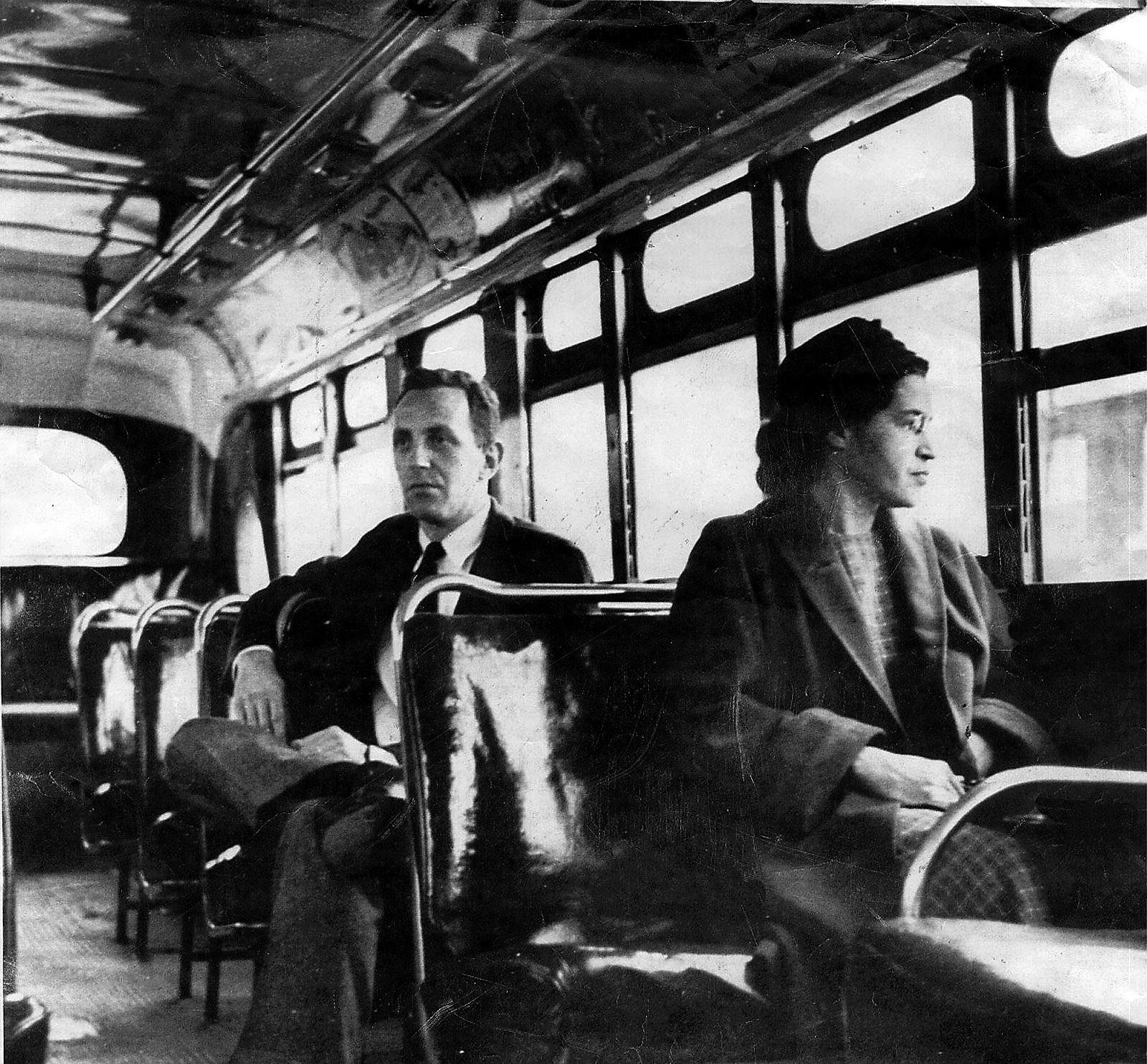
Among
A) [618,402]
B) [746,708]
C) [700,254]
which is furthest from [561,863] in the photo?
[700,254]

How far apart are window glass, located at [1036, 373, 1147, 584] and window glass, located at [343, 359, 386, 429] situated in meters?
1.07

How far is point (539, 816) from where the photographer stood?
1.40m

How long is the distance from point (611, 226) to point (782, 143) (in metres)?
0.31

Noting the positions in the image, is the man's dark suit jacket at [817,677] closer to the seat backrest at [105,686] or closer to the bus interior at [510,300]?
the bus interior at [510,300]

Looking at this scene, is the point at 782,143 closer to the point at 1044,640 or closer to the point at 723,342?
the point at 723,342

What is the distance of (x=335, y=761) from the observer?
137 centimetres

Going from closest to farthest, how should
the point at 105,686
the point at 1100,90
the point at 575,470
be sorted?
the point at 105,686 → the point at 575,470 → the point at 1100,90

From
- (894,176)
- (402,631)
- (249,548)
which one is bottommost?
(402,631)

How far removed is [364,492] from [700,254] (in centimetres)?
65

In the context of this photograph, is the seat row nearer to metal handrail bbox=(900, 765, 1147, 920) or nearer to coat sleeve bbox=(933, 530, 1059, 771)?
metal handrail bbox=(900, 765, 1147, 920)

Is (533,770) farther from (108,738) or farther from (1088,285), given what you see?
(1088,285)

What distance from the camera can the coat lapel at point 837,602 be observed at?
149cm

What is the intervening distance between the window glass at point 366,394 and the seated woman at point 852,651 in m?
0.55

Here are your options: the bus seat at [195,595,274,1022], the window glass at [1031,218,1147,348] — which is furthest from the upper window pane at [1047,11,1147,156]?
the bus seat at [195,595,274,1022]
